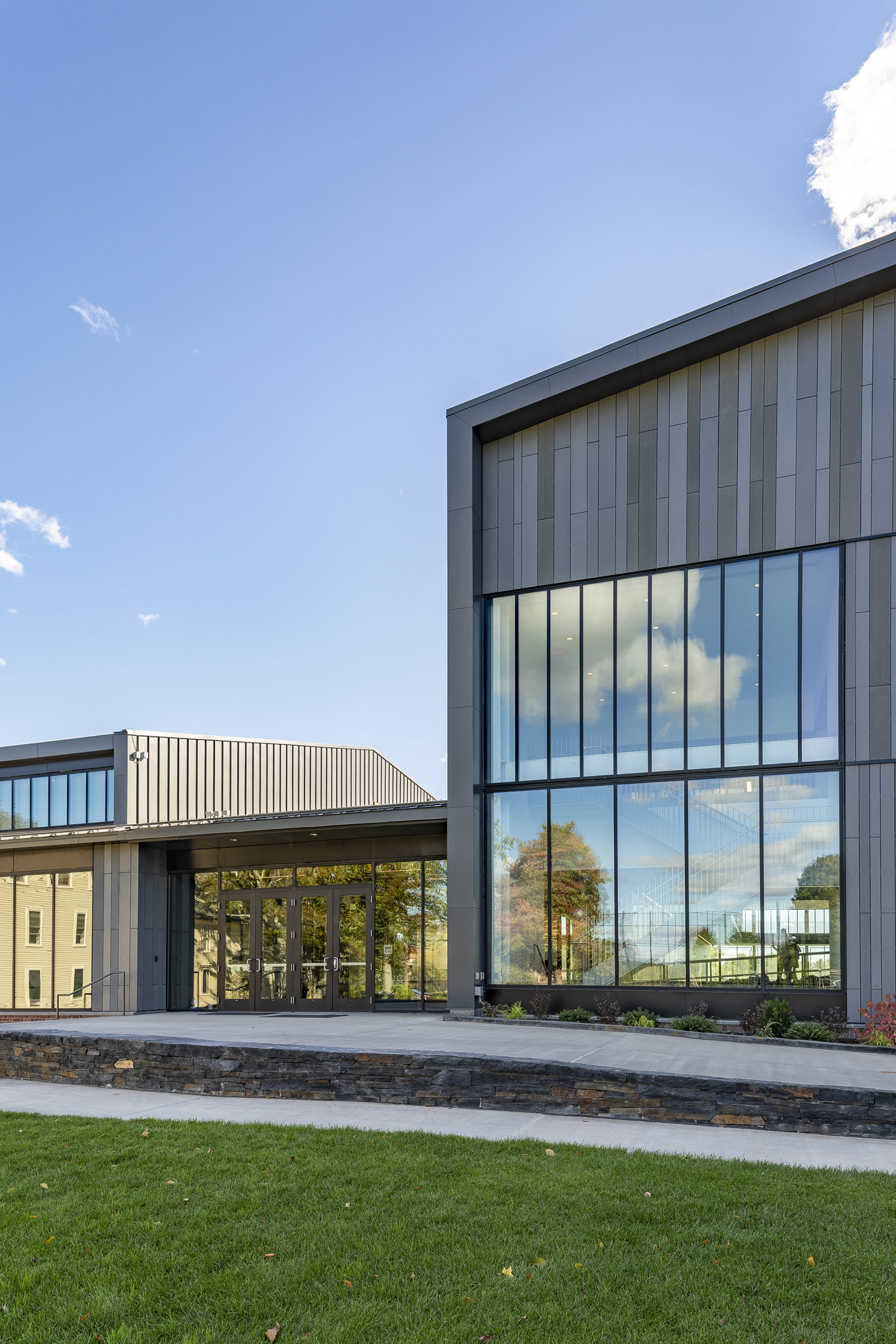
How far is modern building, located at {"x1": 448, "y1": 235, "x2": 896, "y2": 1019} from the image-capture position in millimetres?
16688

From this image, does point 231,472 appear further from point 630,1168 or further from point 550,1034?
point 630,1168

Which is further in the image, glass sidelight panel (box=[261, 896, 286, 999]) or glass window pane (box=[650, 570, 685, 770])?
glass sidelight panel (box=[261, 896, 286, 999])

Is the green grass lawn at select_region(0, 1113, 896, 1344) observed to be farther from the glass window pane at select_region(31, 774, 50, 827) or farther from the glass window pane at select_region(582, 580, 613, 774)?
the glass window pane at select_region(31, 774, 50, 827)

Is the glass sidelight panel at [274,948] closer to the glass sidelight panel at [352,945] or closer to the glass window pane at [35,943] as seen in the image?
the glass sidelight panel at [352,945]

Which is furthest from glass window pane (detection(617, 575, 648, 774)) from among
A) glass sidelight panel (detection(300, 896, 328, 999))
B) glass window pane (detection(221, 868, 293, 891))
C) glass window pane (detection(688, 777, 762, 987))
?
glass window pane (detection(221, 868, 293, 891))

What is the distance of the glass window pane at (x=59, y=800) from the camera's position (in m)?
28.5

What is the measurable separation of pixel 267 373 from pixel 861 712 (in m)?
28.3

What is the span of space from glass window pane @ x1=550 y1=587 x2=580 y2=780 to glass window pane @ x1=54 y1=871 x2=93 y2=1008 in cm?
1281

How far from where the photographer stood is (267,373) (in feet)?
125

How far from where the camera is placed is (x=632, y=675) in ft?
61.1

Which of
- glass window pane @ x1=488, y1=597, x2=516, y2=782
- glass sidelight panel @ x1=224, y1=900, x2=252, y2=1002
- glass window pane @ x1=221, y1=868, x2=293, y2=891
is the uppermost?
glass window pane @ x1=488, y1=597, x2=516, y2=782

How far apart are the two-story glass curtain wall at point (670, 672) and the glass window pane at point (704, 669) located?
0.02 metres

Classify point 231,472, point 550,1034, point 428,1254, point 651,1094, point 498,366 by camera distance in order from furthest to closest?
point 231,472 → point 498,366 → point 550,1034 → point 651,1094 → point 428,1254

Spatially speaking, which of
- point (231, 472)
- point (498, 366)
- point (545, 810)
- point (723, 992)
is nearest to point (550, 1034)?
point (723, 992)
